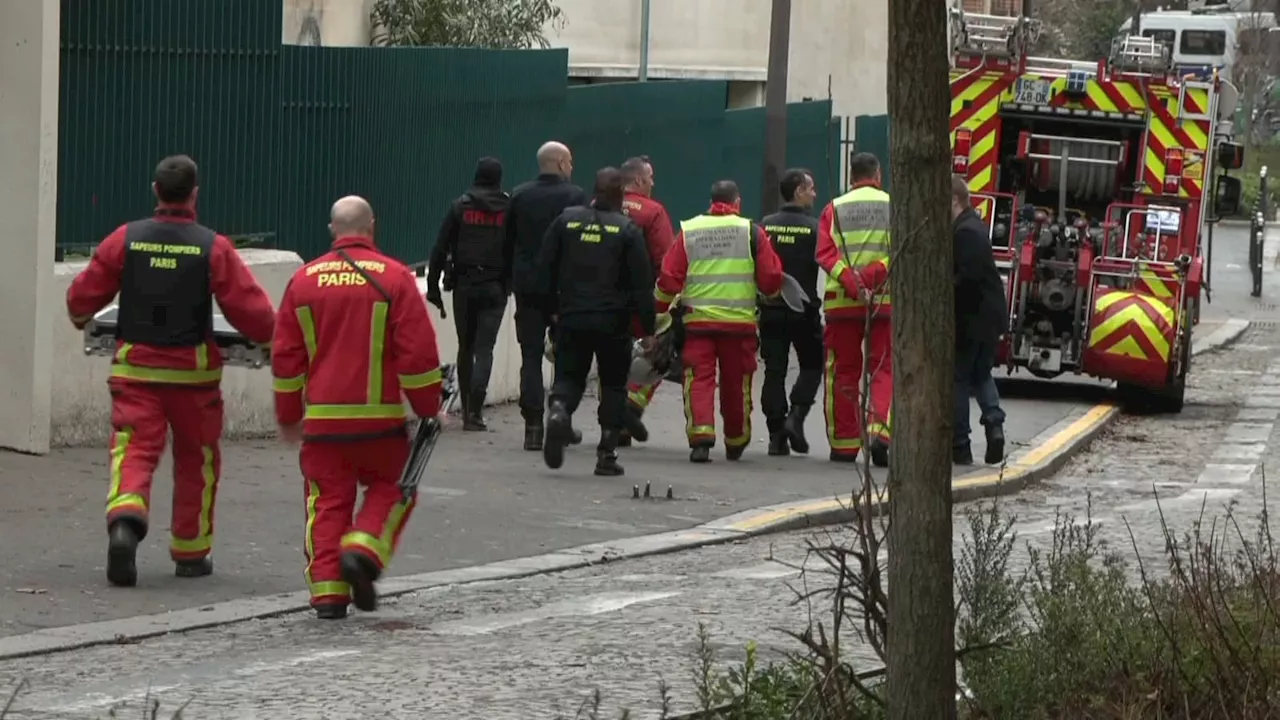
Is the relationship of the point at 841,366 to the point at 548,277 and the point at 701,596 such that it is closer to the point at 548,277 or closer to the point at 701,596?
the point at 548,277

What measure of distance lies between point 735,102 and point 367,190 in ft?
56.3

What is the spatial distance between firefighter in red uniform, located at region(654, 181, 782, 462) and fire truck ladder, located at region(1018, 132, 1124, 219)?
6.91 meters

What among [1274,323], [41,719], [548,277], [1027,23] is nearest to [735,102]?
[1274,323]

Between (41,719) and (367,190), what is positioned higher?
(367,190)

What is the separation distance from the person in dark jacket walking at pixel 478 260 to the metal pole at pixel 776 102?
5692 mm

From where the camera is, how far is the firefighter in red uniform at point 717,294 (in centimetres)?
1449

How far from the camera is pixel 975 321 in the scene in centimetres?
1488

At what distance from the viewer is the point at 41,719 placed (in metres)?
7.07

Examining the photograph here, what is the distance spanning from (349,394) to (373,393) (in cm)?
9

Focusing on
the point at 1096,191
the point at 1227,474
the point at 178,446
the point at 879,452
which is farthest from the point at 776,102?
the point at 178,446

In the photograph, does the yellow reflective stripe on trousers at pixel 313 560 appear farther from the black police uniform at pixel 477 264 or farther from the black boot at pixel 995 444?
the black boot at pixel 995 444

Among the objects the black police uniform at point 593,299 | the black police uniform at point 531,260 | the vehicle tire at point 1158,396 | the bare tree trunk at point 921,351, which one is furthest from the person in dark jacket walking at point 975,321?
the bare tree trunk at point 921,351

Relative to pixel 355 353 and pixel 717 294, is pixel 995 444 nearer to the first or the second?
pixel 717 294

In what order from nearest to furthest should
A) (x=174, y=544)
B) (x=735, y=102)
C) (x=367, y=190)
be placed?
(x=174, y=544) → (x=367, y=190) → (x=735, y=102)
